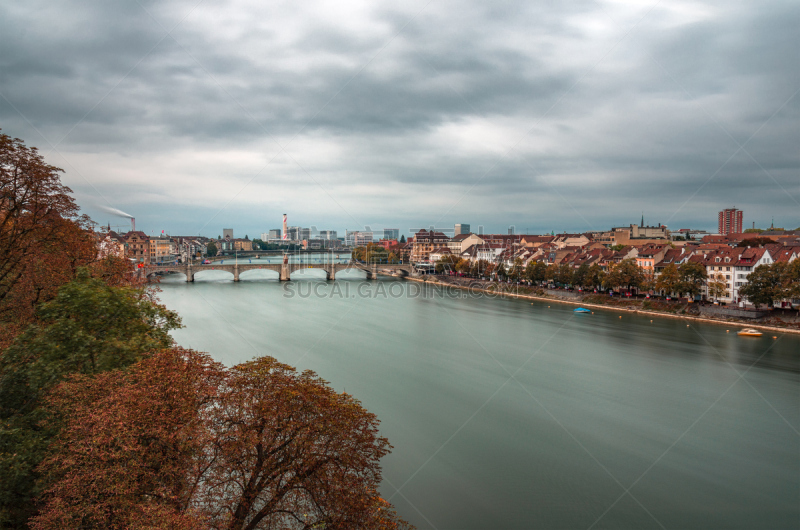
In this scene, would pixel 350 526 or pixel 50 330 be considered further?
pixel 50 330

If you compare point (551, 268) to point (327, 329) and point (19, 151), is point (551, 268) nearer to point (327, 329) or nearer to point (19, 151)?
point (327, 329)

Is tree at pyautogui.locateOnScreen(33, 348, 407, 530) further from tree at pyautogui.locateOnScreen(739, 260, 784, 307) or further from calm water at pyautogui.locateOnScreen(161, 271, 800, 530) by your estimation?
tree at pyautogui.locateOnScreen(739, 260, 784, 307)

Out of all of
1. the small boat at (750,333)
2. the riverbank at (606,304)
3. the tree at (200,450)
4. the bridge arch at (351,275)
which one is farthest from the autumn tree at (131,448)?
the bridge arch at (351,275)

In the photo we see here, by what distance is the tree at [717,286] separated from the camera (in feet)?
75.6

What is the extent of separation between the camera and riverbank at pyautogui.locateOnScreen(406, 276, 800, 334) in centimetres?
2000

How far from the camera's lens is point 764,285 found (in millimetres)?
20500

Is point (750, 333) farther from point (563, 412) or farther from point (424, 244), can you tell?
point (424, 244)

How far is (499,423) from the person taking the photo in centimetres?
973

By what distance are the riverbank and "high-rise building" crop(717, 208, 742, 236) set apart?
4886cm

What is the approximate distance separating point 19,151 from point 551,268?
31.1 meters

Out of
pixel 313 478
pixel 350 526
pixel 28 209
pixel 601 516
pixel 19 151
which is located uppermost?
pixel 19 151

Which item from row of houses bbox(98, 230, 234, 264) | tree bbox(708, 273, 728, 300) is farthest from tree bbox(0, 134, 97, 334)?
row of houses bbox(98, 230, 234, 264)

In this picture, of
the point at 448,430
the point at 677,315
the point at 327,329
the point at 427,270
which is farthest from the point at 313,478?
the point at 427,270

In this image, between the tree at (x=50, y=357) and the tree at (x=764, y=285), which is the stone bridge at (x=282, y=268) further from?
Result: the tree at (x=50, y=357)
